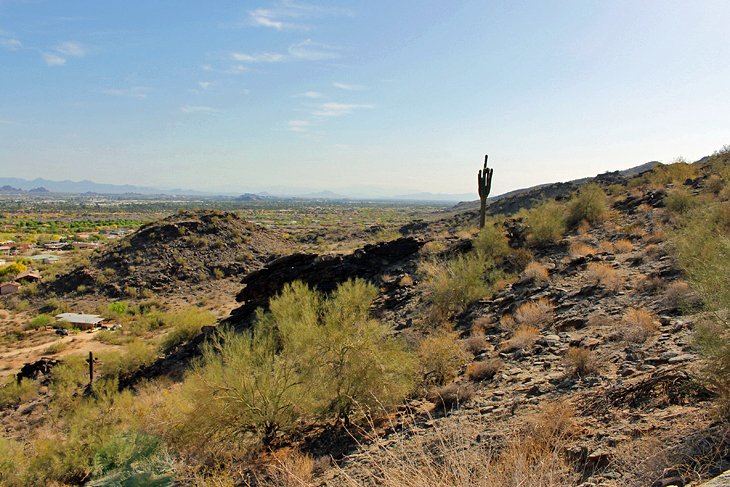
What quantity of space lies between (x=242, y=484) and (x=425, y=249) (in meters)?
15.8

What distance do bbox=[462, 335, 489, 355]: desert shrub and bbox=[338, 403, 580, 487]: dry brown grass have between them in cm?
369

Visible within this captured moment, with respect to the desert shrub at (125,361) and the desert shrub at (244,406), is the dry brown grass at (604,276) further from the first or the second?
the desert shrub at (125,361)

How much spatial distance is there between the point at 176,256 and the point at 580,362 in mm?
36353

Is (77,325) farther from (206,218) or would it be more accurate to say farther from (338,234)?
(338,234)

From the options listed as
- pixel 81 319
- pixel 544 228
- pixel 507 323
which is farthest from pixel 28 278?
pixel 544 228

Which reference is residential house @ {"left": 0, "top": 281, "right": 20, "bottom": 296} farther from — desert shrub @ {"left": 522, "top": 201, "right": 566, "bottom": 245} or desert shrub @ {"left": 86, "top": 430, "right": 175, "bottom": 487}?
desert shrub @ {"left": 522, "top": 201, "right": 566, "bottom": 245}

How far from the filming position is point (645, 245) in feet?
48.9

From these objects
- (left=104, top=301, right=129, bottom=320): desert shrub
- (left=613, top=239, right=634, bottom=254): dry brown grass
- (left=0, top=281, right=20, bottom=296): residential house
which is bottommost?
(left=104, top=301, right=129, bottom=320): desert shrub

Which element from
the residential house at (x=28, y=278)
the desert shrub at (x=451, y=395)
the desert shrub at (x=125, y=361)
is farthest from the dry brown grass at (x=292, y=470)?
the residential house at (x=28, y=278)

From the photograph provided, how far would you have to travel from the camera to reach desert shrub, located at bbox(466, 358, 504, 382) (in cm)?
884

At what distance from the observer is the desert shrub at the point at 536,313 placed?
36.5ft

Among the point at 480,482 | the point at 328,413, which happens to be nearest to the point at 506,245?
the point at 328,413

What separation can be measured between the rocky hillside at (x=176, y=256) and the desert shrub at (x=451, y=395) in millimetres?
30244

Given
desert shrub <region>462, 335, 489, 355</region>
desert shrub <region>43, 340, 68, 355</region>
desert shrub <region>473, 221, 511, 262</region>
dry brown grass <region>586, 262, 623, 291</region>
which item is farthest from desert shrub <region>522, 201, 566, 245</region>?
desert shrub <region>43, 340, 68, 355</region>
